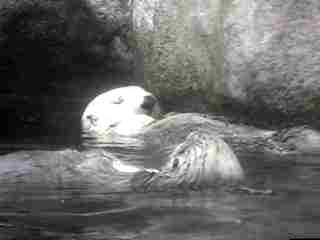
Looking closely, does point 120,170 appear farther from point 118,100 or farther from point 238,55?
point 118,100

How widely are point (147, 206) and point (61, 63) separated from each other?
703 centimetres

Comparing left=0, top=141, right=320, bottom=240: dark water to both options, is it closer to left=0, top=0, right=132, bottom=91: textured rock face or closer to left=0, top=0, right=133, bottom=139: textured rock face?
left=0, top=0, right=133, bottom=139: textured rock face

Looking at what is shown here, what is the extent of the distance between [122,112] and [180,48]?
93 cm

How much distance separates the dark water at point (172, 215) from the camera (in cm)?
325

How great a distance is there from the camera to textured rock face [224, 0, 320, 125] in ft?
19.9

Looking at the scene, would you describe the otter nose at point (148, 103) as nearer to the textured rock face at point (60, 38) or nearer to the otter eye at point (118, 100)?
the otter eye at point (118, 100)

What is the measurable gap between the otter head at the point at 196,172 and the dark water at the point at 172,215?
0.12 meters

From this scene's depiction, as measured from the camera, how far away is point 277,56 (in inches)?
243

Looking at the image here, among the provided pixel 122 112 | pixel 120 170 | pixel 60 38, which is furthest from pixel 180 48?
pixel 60 38

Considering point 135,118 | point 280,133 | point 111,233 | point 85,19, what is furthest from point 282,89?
point 85,19

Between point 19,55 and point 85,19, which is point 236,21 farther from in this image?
point 19,55

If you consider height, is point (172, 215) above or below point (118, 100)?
below

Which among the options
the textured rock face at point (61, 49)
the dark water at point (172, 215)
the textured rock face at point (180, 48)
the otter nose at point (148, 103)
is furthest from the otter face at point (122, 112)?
the dark water at point (172, 215)

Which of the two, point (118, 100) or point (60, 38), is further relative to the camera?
point (60, 38)
